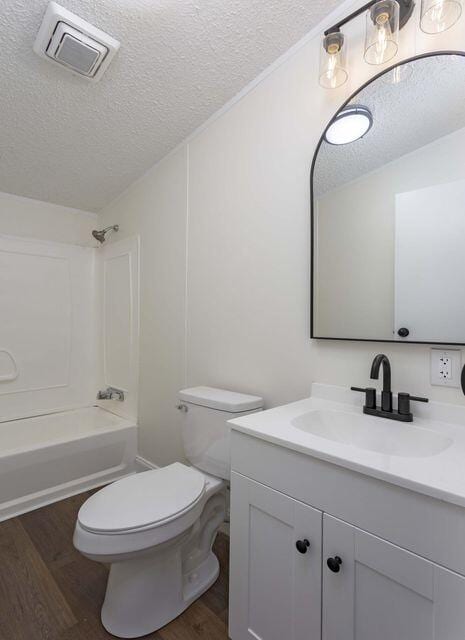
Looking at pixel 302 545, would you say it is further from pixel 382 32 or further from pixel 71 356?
pixel 71 356

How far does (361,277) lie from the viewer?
1.22 metres

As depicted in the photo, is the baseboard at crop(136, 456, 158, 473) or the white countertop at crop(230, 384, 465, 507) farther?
the baseboard at crop(136, 456, 158, 473)

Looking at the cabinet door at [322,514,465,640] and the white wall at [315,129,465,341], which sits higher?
the white wall at [315,129,465,341]

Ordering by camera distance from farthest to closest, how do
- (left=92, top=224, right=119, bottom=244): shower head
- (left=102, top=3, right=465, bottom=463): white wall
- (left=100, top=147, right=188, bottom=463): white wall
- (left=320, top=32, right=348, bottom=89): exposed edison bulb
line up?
(left=92, top=224, right=119, bottom=244): shower head, (left=100, top=147, right=188, bottom=463): white wall, (left=102, top=3, right=465, bottom=463): white wall, (left=320, top=32, right=348, bottom=89): exposed edison bulb

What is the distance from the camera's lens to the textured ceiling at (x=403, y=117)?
1009mm

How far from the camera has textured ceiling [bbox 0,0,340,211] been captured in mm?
1223

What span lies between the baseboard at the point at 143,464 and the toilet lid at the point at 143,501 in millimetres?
951

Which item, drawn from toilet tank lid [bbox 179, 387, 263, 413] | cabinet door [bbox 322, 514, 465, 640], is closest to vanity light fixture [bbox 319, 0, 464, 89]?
toilet tank lid [bbox 179, 387, 263, 413]

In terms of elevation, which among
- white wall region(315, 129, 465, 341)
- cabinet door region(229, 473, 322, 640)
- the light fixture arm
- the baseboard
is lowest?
the baseboard

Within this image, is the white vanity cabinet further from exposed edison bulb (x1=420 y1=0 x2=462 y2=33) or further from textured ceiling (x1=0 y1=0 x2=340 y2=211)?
textured ceiling (x1=0 y1=0 x2=340 y2=211)

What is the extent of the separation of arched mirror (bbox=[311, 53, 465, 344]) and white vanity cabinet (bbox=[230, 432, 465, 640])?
553 mm

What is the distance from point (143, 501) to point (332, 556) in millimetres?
726

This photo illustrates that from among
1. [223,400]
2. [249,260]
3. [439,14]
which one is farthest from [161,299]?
[439,14]

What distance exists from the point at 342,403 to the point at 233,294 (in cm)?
78
